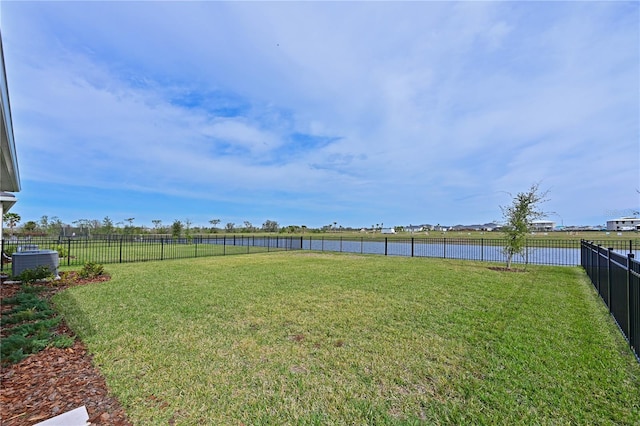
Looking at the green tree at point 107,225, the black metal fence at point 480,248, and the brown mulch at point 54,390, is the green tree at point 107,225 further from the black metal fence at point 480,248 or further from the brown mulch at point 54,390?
the brown mulch at point 54,390

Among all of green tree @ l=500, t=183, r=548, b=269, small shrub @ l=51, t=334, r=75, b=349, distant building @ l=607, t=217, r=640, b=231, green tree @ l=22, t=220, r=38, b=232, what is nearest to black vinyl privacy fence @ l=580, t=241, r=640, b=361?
distant building @ l=607, t=217, r=640, b=231

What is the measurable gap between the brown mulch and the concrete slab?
4 cm

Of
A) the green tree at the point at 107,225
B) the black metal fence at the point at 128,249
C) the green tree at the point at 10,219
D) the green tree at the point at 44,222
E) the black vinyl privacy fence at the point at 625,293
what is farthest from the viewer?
the green tree at the point at 107,225

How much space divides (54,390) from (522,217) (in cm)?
1198

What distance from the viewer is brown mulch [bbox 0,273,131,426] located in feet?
6.89

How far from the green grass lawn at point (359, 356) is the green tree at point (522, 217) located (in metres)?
3.55

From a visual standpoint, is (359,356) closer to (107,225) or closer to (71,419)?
(71,419)

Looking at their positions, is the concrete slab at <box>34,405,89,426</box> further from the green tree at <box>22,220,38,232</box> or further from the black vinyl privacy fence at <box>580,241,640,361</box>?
the green tree at <box>22,220,38,232</box>

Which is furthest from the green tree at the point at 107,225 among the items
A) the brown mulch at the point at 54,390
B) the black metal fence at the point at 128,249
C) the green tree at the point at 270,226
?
the brown mulch at the point at 54,390

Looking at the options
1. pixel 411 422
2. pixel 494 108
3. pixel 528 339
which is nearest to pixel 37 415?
pixel 411 422

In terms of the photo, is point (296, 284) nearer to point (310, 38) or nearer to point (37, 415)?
point (37, 415)

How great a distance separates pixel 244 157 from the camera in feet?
82.7

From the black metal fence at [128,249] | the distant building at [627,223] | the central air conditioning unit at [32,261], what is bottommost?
the black metal fence at [128,249]

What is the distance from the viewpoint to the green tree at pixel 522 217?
9.65 metres
